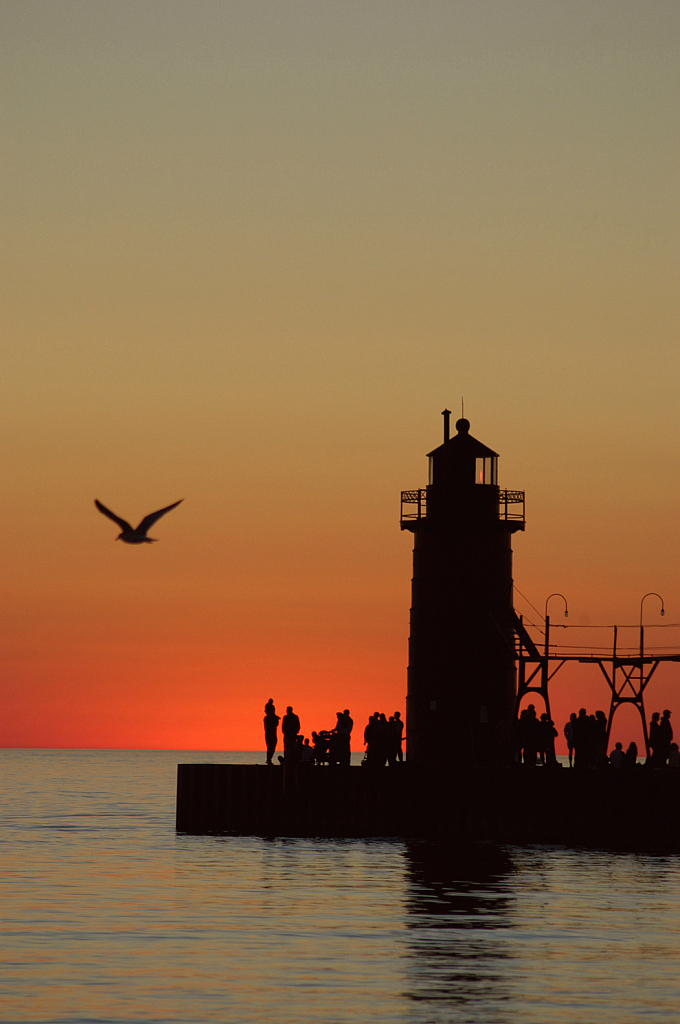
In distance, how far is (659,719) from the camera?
40344mm

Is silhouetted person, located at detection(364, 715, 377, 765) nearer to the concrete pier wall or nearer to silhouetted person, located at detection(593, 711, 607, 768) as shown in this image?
the concrete pier wall

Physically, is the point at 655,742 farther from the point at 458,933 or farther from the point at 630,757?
the point at 458,933

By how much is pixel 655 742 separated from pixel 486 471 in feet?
33.3

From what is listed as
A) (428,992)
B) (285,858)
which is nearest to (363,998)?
(428,992)

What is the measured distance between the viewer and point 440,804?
44.0 metres

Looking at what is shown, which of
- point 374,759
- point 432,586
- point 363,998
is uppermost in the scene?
point 432,586

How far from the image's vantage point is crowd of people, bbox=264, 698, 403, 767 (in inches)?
1793

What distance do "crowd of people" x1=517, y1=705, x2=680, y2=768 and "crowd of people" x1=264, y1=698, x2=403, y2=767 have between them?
12.4 feet

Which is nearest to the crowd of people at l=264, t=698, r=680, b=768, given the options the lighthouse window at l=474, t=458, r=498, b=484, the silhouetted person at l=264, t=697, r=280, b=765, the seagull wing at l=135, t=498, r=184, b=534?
the silhouetted person at l=264, t=697, r=280, b=765

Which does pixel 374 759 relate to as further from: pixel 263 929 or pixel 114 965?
pixel 114 965

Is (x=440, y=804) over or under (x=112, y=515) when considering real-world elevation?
under

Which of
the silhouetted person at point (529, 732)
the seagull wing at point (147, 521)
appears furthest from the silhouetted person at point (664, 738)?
the seagull wing at point (147, 521)

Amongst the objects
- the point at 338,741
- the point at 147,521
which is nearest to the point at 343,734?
the point at 338,741

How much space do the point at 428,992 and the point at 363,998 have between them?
0.91 metres
